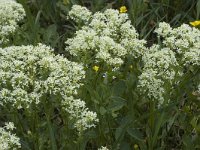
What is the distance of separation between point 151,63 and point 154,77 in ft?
0.32

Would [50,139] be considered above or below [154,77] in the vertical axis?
below

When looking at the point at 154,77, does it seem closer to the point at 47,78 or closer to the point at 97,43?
the point at 97,43

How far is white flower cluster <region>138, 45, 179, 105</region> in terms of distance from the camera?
10.1 feet

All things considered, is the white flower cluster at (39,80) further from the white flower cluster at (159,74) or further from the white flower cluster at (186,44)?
the white flower cluster at (186,44)

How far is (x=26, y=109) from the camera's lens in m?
2.87

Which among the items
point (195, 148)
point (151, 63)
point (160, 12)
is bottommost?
point (195, 148)

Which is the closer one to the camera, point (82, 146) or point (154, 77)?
point (82, 146)

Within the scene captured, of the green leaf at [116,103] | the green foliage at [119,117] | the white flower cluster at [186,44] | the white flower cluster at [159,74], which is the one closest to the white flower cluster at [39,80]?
the green foliage at [119,117]

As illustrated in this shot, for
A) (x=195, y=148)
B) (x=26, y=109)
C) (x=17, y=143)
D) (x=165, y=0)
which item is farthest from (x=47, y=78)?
(x=165, y=0)

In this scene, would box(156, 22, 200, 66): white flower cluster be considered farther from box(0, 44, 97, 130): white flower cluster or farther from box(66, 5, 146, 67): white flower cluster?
box(0, 44, 97, 130): white flower cluster

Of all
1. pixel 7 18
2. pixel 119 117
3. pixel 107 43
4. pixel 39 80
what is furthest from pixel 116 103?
pixel 7 18

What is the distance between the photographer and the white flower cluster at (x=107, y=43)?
10.2 feet

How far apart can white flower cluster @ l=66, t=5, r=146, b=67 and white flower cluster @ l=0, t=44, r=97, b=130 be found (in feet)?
0.54

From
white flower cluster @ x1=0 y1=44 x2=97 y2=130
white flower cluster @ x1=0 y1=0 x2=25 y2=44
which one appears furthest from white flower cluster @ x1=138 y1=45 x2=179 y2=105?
white flower cluster @ x1=0 y1=0 x2=25 y2=44
